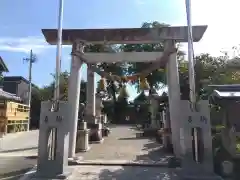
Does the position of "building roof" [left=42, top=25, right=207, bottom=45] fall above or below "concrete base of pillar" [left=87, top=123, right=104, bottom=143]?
above

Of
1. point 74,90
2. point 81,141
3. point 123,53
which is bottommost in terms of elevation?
point 81,141

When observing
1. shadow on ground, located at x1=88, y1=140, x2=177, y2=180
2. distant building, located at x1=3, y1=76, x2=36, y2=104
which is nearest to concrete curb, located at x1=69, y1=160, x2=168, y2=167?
shadow on ground, located at x1=88, y1=140, x2=177, y2=180

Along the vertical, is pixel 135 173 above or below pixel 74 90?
below

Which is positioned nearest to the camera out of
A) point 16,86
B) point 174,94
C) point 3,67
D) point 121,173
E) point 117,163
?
point 121,173

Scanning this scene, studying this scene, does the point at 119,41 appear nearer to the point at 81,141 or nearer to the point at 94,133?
the point at 81,141

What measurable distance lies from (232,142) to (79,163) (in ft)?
16.5

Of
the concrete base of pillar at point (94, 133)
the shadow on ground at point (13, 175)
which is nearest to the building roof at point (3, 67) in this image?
the concrete base of pillar at point (94, 133)

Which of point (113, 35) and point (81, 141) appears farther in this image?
point (81, 141)

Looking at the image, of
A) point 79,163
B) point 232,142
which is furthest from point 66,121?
point 232,142

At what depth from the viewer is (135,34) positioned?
10914mm

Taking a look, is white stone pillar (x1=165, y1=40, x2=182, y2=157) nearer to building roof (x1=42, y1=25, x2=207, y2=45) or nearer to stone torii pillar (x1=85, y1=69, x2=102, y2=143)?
building roof (x1=42, y1=25, x2=207, y2=45)

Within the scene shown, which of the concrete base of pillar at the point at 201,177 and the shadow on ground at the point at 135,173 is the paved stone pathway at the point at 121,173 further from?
the concrete base of pillar at the point at 201,177

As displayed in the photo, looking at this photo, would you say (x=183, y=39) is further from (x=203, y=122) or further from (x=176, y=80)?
(x=203, y=122)

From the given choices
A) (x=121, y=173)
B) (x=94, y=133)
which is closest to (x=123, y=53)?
(x=121, y=173)
